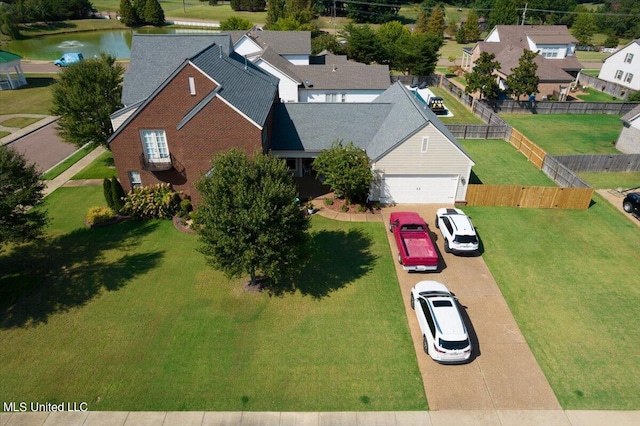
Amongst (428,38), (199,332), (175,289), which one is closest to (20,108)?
(175,289)

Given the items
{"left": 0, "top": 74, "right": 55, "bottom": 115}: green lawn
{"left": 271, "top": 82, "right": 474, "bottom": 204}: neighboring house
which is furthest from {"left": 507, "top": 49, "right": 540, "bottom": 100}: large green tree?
{"left": 0, "top": 74, "right": 55, "bottom": 115}: green lawn

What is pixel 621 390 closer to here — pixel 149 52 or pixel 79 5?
pixel 149 52

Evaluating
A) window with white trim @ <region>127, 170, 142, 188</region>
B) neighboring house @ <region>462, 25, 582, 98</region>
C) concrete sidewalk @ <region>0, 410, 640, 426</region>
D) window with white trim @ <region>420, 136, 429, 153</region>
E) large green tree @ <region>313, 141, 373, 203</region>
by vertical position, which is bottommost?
concrete sidewalk @ <region>0, 410, 640, 426</region>

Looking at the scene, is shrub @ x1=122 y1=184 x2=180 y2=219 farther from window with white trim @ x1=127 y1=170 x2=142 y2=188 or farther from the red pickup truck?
the red pickup truck

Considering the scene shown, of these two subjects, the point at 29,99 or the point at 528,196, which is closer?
the point at 528,196

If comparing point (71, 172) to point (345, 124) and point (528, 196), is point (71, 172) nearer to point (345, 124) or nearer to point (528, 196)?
point (345, 124)

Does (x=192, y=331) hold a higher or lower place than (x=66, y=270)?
lower

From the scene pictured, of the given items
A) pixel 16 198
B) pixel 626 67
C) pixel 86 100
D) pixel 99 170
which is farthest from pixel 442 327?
pixel 626 67

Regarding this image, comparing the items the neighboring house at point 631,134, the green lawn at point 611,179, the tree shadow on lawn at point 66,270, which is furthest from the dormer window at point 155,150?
the neighboring house at point 631,134
